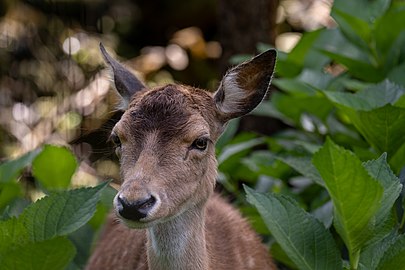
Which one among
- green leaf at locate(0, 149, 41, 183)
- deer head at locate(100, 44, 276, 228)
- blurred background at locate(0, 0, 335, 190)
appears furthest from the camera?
blurred background at locate(0, 0, 335, 190)

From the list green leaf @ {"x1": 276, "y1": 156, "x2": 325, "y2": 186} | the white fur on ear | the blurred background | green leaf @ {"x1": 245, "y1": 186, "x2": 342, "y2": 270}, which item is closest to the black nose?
green leaf @ {"x1": 245, "y1": 186, "x2": 342, "y2": 270}

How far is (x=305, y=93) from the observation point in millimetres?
5281

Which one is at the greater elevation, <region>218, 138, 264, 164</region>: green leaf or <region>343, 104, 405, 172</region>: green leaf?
<region>343, 104, 405, 172</region>: green leaf

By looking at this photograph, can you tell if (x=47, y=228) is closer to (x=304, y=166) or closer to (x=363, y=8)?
(x=304, y=166)

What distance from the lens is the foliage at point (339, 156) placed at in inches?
147

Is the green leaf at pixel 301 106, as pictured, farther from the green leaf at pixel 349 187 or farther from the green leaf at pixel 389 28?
the green leaf at pixel 349 187

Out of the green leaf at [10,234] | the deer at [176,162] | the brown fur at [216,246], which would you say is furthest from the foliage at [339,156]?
the green leaf at [10,234]

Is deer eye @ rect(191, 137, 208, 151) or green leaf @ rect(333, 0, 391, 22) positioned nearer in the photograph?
deer eye @ rect(191, 137, 208, 151)

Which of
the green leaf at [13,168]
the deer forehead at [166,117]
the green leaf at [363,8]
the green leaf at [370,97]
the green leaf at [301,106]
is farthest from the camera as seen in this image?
the green leaf at [363,8]

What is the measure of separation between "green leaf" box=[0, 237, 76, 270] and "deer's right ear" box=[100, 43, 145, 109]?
36.3 inches

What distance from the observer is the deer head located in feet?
12.0

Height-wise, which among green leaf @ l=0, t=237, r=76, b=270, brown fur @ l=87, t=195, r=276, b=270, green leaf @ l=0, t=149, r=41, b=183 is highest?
green leaf @ l=0, t=237, r=76, b=270

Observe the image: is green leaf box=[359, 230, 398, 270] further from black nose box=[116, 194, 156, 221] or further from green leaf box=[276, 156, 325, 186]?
black nose box=[116, 194, 156, 221]

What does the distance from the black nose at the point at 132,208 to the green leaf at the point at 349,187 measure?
0.68 metres
